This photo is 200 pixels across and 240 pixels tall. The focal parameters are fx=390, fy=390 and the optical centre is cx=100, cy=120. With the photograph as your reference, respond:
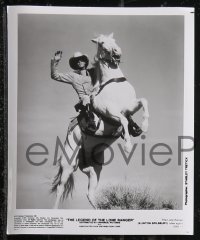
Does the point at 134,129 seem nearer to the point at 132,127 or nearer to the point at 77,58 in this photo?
the point at 132,127

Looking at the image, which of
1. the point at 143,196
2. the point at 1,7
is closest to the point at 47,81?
the point at 1,7

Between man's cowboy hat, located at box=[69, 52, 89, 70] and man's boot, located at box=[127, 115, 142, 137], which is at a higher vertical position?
man's cowboy hat, located at box=[69, 52, 89, 70]

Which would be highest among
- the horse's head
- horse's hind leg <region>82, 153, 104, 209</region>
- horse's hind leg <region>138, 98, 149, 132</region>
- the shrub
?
the horse's head

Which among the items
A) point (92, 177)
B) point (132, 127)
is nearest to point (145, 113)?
point (132, 127)

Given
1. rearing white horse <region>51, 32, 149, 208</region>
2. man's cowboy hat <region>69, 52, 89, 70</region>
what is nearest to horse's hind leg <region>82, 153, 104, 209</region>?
rearing white horse <region>51, 32, 149, 208</region>

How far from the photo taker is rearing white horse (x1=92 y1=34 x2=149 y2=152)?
2.09 feet

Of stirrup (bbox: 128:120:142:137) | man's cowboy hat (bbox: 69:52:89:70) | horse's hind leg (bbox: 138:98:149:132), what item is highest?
man's cowboy hat (bbox: 69:52:89:70)

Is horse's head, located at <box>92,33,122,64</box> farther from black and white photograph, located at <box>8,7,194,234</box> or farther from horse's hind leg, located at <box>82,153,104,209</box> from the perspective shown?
horse's hind leg, located at <box>82,153,104,209</box>

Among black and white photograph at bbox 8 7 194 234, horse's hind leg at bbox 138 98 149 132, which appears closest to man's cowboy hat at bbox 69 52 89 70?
black and white photograph at bbox 8 7 194 234

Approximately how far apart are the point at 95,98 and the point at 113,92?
0.03 metres

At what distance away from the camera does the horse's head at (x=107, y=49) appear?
637mm

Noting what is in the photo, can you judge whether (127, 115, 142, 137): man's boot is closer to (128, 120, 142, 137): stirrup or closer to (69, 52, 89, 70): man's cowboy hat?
(128, 120, 142, 137): stirrup

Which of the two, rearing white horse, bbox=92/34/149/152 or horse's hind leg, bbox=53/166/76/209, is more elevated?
rearing white horse, bbox=92/34/149/152

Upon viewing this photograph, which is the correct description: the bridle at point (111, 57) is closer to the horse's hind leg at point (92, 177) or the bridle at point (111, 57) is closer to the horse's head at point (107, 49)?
the horse's head at point (107, 49)
